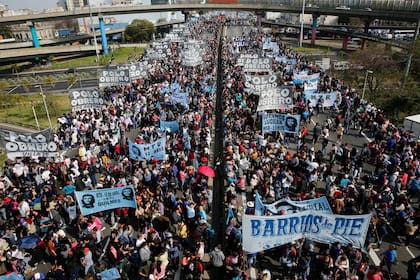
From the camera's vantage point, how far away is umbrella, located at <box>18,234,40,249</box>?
10805 mm

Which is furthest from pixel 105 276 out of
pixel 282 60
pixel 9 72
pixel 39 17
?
pixel 39 17

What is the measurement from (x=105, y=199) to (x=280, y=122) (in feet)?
31.3

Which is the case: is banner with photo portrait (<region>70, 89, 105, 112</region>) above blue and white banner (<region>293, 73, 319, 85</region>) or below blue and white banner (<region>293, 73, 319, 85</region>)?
above

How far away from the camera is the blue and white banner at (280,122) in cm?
1675

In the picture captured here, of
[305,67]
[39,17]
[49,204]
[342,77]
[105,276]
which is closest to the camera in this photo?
[105,276]

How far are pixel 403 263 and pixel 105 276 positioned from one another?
9264mm

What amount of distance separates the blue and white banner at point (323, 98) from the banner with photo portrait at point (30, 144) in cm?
1591

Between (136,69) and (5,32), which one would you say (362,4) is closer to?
(136,69)

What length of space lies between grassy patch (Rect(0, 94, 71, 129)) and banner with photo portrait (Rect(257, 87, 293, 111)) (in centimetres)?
1869

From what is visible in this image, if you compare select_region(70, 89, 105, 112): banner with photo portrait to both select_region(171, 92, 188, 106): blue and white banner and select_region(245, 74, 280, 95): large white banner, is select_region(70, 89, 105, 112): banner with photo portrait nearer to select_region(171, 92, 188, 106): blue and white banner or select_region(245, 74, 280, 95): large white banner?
select_region(171, 92, 188, 106): blue and white banner

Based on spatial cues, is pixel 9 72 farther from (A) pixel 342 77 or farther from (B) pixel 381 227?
(B) pixel 381 227

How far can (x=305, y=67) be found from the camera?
3562 centimetres

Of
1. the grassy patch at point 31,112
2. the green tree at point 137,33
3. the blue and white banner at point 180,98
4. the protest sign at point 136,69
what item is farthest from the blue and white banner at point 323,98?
the green tree at point 137,33

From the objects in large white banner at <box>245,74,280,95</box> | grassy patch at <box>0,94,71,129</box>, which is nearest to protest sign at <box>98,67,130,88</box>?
grassy patch at <box>0,94,71,129</box>
